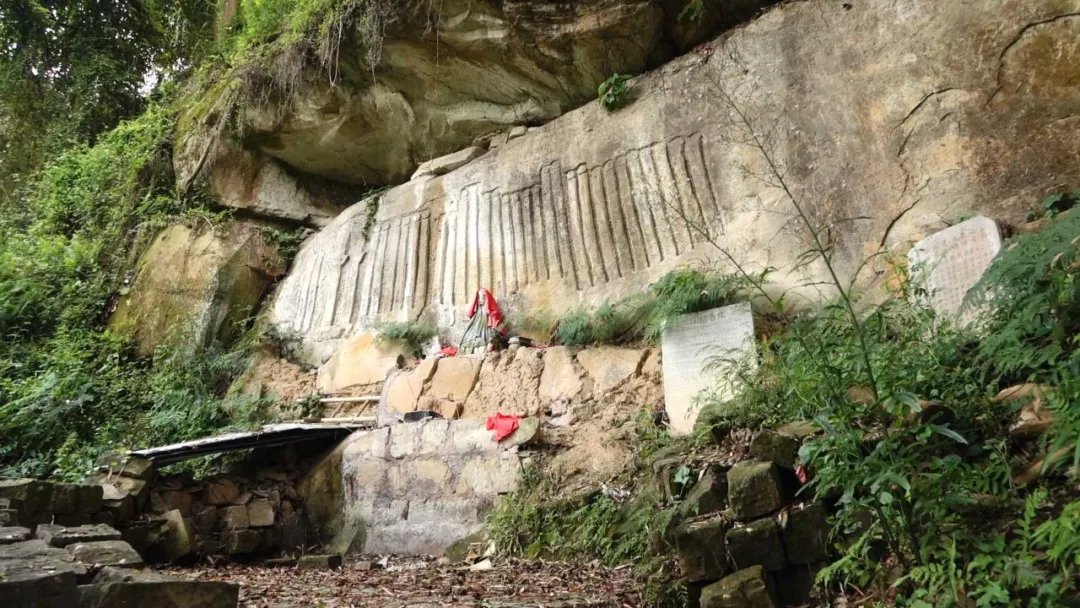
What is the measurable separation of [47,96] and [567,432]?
1035cm

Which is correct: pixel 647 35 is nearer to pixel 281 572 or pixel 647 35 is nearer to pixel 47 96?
pixel 281 572

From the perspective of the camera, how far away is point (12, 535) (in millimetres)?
2918

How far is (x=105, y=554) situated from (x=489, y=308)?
14.0 ft

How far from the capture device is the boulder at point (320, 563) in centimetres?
489

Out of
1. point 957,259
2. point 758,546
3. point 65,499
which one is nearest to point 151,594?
point 758,546

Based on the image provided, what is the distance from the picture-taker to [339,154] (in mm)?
9266

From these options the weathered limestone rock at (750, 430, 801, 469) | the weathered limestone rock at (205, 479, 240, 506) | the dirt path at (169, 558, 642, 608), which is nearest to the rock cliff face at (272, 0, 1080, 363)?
the weathered limestone rock at (750, 430, 801, 469)

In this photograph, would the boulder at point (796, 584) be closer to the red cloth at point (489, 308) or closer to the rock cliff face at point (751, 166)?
the rock cliff face at point (751, 166)

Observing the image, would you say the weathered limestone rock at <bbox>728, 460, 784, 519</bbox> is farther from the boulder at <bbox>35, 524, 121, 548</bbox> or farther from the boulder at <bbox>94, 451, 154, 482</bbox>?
the boulder at <bbox>94, 451, 154, 482</bbox>

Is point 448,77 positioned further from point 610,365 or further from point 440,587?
point 440,587

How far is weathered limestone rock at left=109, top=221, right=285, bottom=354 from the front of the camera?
27.8 ft

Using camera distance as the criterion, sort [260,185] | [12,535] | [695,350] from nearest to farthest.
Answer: [12,535] → [695,350] → [260,185]

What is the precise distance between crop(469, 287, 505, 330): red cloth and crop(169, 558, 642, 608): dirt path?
8.37 feet

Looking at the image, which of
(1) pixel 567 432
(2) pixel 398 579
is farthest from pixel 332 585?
(1) pixel 567 432
